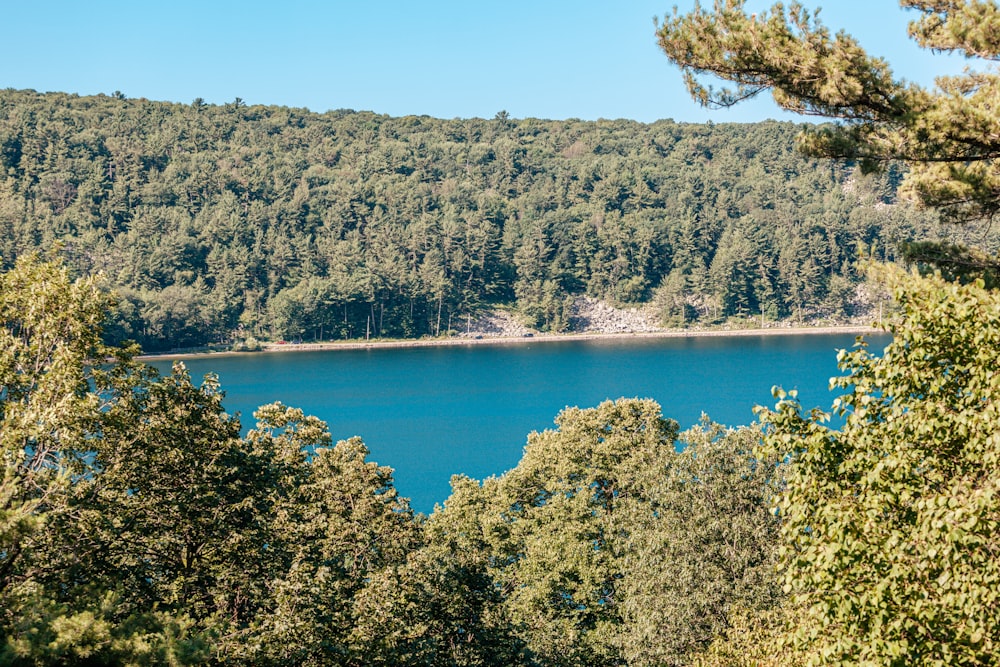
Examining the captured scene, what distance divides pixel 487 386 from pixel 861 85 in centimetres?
8418

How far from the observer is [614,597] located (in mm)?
25812

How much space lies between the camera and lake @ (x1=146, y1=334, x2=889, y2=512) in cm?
6394

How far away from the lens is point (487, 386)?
95.4m

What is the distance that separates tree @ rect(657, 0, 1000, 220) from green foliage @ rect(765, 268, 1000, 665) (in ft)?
15.3

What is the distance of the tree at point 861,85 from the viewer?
1180 centimetres

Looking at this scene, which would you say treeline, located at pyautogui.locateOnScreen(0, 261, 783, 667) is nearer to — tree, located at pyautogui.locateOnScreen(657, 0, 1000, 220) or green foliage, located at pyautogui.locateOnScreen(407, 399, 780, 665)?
green foliage, located at pyautogui.locateOnScreen(407, 399, 780, 665)

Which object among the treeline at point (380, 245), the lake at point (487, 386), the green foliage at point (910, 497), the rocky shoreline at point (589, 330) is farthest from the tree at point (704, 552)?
the rocky shoreline at point (589, 330)

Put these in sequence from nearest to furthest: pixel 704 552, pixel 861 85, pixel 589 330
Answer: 1. pixel 861 85
2. pixel 704 552
3. pixel 589 330

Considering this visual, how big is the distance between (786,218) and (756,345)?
61055 millimetres

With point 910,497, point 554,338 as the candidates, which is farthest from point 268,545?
point 554,338

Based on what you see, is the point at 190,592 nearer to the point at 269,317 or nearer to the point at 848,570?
the point at 848,570

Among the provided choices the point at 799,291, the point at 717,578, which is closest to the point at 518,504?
the point at 717,578

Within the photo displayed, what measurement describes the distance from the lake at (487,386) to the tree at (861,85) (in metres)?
34.8

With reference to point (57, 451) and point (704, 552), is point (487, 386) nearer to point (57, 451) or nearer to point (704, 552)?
point (704, 552)
